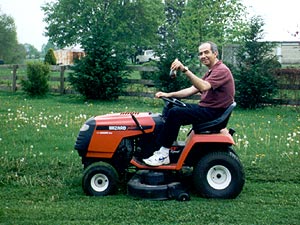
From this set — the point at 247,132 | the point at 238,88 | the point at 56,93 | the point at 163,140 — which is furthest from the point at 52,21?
the point at 163,140

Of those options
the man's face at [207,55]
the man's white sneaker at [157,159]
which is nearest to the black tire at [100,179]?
the man's white sneaker at [157,159]

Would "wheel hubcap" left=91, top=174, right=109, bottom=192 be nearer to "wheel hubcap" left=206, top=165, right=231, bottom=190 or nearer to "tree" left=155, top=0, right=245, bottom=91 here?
"wheel hubcap" left=206, top=165, right=231, bottom=190

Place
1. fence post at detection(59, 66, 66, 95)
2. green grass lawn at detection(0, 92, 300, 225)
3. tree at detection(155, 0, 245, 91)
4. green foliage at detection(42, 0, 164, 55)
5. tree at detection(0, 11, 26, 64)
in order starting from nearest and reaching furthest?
green grass lawn at detection(0, 92, 300, 225)
fence post at detection(59, 66, 66, 95)
tree at detection(155, 0, 245, 91)
tree at detection(0, 11, 26, 64)
green foliage at detection(42, 0, 164, 55)

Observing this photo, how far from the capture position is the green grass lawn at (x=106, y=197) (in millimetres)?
4855

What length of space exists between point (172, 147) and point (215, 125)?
579 mm

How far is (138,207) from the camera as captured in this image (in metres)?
5.17

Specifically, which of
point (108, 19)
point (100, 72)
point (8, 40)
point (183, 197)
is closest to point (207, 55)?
point (183, 197)

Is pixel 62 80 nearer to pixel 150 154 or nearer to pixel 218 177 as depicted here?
pixel 150 154

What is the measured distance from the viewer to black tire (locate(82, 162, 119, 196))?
5641 millimetres

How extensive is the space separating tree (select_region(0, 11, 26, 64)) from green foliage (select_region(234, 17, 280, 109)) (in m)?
28.0

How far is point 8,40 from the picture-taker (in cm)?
3906

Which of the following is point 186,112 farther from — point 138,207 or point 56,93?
point 56,93

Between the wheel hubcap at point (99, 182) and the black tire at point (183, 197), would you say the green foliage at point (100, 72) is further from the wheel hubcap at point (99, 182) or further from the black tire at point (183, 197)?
the black tire at point (183, 197)

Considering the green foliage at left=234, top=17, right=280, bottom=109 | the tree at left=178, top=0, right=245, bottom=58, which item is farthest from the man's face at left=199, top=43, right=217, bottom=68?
the tree at left=178, top=0, right=245, bottom=58
